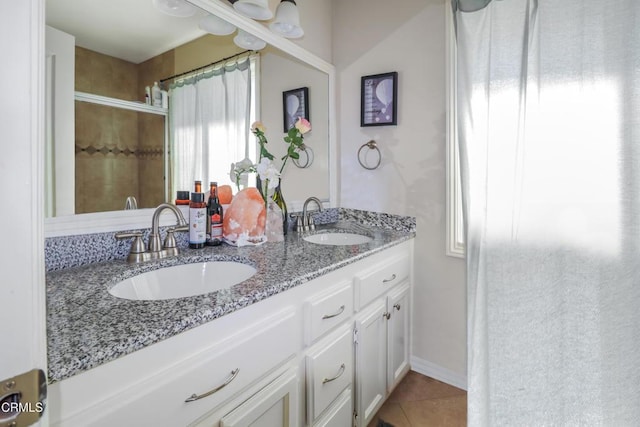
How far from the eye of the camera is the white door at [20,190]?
0.31m

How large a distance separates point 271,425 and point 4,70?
951 millimetres

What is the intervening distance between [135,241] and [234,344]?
0.59 m

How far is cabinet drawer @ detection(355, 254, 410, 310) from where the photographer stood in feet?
4.49

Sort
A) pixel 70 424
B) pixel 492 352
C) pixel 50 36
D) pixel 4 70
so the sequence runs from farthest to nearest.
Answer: pixel 492 352, pixel 50 36, pixel 70 424, pixel 4 70

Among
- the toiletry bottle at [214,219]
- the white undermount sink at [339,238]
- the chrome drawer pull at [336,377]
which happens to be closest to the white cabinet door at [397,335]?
the white undermount sink at [339,238]

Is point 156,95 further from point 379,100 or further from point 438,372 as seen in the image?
point 438,372

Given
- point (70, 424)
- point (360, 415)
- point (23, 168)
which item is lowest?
point (360, 415)

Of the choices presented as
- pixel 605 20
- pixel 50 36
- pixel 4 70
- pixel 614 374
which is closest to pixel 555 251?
pixel 614 374

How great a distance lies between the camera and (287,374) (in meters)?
0.97

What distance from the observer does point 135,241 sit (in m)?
1.14

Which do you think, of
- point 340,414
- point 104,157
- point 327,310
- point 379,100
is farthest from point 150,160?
point 379,100

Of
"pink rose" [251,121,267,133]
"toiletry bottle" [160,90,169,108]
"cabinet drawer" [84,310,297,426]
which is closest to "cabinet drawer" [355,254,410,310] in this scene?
"cabinet drawer" [84,310,297,426]

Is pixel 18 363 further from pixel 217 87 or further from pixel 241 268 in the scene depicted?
pixel 217 87

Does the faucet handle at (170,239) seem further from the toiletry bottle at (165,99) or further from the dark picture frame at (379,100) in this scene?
the dark picture frame at (379,100)
